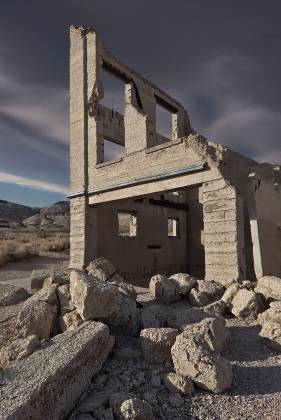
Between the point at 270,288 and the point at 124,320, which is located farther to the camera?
the point at 270,288

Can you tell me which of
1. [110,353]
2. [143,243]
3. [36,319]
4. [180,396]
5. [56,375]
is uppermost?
[143,243]

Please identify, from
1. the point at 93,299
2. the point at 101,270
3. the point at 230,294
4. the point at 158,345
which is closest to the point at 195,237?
the point at 101,270

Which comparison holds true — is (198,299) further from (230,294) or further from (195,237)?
(195,237)

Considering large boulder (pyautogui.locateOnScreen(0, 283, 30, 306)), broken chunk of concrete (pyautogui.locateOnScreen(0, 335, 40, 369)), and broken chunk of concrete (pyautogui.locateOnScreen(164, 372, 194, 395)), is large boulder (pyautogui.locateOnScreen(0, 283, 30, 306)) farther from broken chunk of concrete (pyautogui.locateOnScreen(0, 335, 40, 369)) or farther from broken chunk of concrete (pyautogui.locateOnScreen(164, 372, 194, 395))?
broken chunk of concrete (pyautogui.locateOnScreen(164, 372, 194, 395))

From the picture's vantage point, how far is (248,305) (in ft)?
19.8

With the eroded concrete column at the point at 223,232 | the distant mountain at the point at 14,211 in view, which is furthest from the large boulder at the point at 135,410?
the distant mountain at the point at 14,211

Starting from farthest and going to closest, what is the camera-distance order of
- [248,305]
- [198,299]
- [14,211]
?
[14,211] → [198,299] → [248,305]

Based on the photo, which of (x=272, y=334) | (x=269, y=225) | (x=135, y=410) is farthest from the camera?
(x=269, y=225)

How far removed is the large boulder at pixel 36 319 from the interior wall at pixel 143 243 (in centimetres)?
734

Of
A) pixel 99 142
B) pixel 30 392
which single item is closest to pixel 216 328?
pixel 30 392

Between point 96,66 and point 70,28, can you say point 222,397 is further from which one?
point 70,28

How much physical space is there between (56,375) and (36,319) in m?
1.71

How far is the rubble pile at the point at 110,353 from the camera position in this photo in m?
3.25

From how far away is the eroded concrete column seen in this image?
8.43 m
